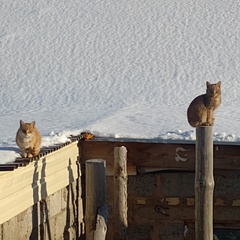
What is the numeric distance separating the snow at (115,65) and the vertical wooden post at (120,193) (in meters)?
0.87

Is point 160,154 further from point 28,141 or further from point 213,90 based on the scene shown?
point 28,141

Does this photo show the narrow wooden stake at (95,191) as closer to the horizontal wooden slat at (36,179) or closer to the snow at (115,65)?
the horizontal wooden slat at (36,179)

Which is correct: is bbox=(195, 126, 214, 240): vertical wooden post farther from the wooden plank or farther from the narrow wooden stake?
the wooden plank

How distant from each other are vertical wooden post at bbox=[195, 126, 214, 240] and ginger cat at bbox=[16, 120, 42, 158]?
4.91 feet

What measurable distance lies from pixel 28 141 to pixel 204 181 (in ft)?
5.41

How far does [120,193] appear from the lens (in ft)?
26.9

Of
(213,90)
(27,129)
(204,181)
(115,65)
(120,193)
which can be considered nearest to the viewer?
(204,181)

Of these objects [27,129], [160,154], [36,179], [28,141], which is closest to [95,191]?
[36,179]

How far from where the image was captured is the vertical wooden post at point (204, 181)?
7.52 m

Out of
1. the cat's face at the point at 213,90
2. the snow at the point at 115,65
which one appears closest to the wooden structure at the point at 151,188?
the snow at the point at 115,65

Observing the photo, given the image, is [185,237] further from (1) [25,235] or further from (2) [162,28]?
(2) [162,28]

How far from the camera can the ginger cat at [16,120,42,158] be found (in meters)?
7.68

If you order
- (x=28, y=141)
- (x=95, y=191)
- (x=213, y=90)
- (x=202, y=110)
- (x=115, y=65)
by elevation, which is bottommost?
(x=95, y=191)

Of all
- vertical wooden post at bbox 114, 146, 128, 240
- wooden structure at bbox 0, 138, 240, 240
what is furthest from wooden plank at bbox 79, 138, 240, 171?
vertical wooden post at bbox 114, 146, 128, 240
